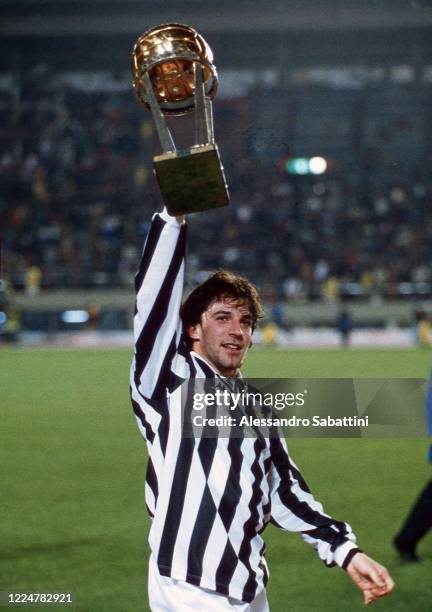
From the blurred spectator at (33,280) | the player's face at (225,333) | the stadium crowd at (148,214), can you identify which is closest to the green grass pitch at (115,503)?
the stadium crowd at (148,214)

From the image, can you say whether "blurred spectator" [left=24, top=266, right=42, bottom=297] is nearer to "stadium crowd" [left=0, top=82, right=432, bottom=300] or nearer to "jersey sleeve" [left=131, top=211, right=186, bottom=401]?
"stadium crowd" [left=0, top=82, right=432, bottom=300]

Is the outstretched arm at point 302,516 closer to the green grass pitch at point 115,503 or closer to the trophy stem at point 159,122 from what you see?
the trophy stem at point 159,122

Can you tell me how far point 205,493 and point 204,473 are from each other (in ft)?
0.08

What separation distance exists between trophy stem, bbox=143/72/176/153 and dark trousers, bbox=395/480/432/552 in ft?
5.11

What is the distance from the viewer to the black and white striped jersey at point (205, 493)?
42.4 inches

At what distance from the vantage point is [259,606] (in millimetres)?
1132

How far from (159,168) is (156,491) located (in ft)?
1.65

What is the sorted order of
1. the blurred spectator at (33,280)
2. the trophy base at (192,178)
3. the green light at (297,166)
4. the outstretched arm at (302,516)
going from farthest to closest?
the blurred spectator at (33,280), the green light at (297,166), the outstretched arm at (302,516), the trophy base at (192,178)

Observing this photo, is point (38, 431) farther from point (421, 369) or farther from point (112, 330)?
point (112, 330)

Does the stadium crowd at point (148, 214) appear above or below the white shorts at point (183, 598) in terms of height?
above

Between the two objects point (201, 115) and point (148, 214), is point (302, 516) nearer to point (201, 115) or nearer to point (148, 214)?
point (201, 115)

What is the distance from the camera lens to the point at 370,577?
3.44 feet

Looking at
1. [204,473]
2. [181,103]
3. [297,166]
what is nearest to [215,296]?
[204,473]

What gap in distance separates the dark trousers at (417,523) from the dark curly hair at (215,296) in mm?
1179
